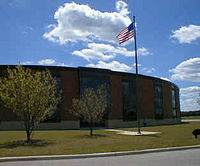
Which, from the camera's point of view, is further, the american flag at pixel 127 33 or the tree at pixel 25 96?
the american flag at pixel 127 33

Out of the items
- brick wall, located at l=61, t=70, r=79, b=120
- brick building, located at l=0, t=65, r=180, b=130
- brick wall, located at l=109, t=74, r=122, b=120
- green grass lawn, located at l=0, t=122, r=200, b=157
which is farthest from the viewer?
brick wall, located at l=109, t=74, r=122, b=120

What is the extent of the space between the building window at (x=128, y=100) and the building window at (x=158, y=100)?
904 centimetres

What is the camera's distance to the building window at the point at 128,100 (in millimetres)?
43919

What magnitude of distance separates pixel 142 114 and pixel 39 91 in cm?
3407

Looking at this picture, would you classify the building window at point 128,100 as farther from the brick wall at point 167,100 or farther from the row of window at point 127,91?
the brick wall at point 167,100

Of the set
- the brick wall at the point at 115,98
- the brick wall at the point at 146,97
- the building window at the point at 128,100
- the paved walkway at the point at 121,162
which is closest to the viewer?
the paved walkway at the point at 121,162

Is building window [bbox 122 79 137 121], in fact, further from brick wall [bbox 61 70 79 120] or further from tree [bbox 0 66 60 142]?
tree [bbox 0 66 60 142]

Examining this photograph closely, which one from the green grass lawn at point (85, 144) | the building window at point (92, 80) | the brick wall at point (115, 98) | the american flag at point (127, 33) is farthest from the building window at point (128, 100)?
the green grass lawn at point (85, 144)

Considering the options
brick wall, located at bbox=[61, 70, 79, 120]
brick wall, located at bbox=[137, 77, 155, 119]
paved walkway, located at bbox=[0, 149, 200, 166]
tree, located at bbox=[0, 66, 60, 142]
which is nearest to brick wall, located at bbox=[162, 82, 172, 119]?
brick wall, located at bbox=[137, 77, 155, 119]

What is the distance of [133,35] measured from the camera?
78.7 ft

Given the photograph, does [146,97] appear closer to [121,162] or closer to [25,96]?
[25,96]

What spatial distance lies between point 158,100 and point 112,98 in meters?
16.0

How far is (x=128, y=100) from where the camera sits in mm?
44688

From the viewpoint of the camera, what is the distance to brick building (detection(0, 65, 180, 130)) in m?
36.9
